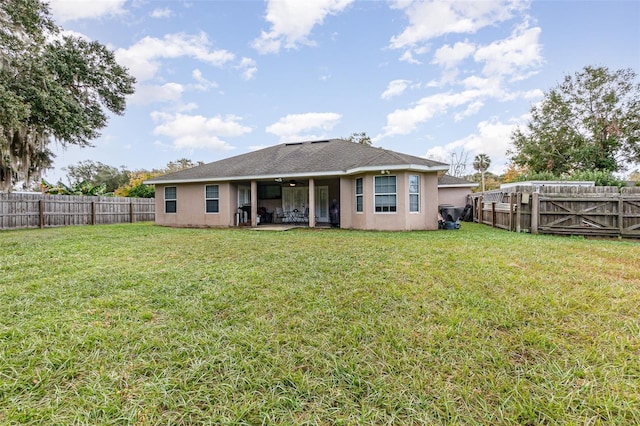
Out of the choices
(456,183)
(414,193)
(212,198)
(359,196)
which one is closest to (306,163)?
(359,196)

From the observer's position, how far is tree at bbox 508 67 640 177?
2123cm

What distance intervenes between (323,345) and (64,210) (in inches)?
715

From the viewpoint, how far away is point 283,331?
299 centimetres

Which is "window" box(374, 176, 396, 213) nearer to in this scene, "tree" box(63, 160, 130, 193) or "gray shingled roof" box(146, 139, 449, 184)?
"gray shingled roof" box(146, 139, 449, 184)

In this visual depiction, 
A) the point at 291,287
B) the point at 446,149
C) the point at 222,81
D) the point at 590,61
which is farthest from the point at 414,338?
the point at 446,149

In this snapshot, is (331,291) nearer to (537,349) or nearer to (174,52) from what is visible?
(537,349)

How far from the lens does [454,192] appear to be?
1784cm

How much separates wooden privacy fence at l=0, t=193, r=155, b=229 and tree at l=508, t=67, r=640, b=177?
101ft

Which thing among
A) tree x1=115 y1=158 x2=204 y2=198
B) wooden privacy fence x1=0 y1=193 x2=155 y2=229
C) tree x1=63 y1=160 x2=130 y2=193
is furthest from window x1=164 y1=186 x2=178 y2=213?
tree x1=63 y1=160 x2=130 y2=193

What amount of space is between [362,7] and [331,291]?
13.0 metres

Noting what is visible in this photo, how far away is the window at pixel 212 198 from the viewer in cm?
1370

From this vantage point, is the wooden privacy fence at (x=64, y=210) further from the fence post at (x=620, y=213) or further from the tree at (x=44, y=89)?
the fence post at (x=620, y=213)

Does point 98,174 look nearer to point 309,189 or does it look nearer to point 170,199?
point 170,199

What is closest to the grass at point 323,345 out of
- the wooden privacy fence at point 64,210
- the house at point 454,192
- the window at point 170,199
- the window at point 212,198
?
the window at point 212,198
